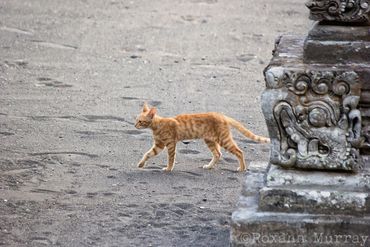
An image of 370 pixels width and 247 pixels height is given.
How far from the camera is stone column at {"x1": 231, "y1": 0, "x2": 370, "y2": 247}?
6387 millimetres

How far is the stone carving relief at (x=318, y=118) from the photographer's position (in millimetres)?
6387

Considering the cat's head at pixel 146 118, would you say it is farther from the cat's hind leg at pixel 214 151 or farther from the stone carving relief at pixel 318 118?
the stone carving relief at pixel 318 118

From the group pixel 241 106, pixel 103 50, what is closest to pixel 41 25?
pixel 103 50

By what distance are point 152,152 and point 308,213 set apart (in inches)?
118

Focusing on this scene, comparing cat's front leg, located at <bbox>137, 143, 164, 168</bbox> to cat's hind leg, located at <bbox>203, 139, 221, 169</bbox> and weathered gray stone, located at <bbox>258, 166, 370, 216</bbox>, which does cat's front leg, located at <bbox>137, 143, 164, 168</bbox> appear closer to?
cat's hind leg, located at <bbox>203, 139, 221, 169</bbox>

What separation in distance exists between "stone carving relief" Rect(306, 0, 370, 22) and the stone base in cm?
97

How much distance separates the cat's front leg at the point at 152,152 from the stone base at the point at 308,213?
273 cm

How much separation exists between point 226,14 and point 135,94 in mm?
4419

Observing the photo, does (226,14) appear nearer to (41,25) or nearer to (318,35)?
(41,25)

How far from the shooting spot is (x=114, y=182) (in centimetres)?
870

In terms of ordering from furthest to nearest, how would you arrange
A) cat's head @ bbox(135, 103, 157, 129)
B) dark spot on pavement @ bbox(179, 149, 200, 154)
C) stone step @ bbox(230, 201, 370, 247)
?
dark spot on pavement @ bbox(179, 149, 200, 154)
cat's head @ bbox(135, 103, 157, 129)
stone step @ bbox(230, 201, 370, 247)

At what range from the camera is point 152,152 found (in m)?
9.27

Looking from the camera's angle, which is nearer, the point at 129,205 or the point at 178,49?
the point at 129,205

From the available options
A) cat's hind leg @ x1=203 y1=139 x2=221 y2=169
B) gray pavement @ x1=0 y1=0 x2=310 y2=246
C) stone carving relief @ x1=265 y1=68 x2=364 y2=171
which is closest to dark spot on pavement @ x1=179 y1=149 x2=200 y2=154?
gray pavement @ x1=0 y1=0 x2=310 y2=246
